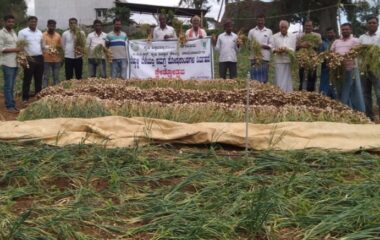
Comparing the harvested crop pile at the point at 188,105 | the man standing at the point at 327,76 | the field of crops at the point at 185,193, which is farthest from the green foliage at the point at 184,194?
the man standing at the point at 327,76

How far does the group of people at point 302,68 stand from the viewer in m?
8.54

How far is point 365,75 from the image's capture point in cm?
870

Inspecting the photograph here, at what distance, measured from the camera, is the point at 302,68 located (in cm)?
939

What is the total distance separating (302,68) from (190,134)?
14.5ft

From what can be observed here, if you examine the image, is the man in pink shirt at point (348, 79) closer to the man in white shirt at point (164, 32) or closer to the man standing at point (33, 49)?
the man in white shirt at point (164, 32)

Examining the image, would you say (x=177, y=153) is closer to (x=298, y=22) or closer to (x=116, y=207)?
(x=116, y=207)

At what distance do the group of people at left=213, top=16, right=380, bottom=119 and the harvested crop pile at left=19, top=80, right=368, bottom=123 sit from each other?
2.66 feet

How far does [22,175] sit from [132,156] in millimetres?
961

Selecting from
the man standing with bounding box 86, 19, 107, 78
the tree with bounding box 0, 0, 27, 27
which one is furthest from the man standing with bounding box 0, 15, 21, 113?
the tree with bounding box 0, 0, 27, 27

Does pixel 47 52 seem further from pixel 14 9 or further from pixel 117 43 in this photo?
pixel 14 9

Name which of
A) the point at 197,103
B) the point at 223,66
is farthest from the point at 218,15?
the point at 197,103

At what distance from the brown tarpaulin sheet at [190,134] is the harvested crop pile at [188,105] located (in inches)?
46.2

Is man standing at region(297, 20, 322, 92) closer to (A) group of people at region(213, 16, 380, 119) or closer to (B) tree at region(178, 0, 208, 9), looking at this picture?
(A) group of people at region(213, 16, 380, 119)

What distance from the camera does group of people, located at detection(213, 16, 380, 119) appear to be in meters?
8.54
